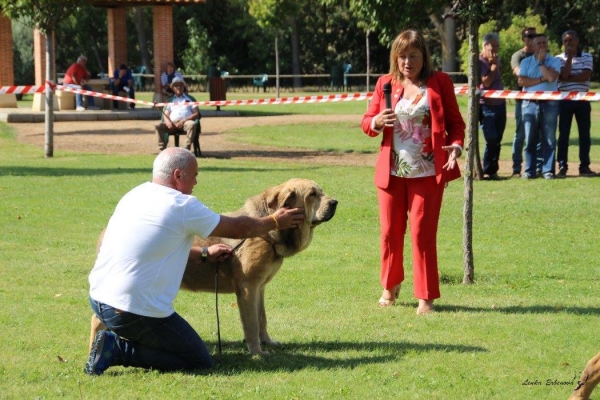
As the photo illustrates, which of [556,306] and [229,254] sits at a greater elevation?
[229,254]

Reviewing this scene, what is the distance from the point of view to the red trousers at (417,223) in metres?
8.05

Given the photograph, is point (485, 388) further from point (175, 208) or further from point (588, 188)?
point (588, 188)

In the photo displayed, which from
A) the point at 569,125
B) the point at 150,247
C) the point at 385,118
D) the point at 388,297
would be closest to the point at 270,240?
the point at 150,247

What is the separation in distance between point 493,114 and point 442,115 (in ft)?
31.0

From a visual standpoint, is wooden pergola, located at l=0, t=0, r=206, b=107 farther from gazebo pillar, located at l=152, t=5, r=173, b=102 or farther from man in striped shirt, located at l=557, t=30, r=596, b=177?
man in striped shirt, located at l=557, t=30, r=596, b=177

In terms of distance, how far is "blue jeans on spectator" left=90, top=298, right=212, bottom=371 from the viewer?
6.22m

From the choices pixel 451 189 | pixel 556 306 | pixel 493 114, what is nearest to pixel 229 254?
pixel 556 306

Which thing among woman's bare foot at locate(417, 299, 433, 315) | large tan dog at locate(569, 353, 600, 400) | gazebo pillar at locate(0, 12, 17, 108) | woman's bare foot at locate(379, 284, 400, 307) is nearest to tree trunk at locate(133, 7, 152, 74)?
gazebo pillar at locate(0, 12, 17, 108)

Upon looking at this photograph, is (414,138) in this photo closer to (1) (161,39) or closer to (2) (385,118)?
(2) (385,118)

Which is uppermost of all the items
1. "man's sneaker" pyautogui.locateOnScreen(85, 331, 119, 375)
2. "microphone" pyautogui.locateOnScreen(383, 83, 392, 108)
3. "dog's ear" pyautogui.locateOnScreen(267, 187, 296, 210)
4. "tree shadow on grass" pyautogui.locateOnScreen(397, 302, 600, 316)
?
"microphone" pyautogui.locateOnScreen(383, 83, 392, 108)

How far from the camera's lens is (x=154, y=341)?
6281 mm

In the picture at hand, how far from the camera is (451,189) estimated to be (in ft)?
51.8

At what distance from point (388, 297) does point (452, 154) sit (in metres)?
1.45

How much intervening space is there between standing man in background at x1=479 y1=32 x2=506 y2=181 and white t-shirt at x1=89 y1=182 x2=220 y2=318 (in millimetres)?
11418
